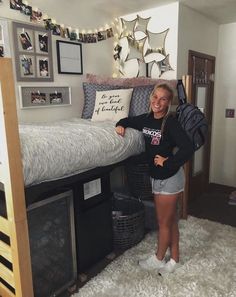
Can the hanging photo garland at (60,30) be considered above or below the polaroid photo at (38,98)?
above

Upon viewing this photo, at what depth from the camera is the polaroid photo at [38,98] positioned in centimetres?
228

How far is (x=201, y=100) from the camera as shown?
327 cm

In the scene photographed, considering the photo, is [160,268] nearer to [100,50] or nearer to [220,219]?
[220,219]

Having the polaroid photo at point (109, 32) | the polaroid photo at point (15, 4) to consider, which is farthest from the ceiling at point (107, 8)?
the polaroid photo at point (15, 4)

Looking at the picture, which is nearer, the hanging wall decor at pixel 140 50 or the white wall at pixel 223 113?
the hanging wall decor at pixel 140 50

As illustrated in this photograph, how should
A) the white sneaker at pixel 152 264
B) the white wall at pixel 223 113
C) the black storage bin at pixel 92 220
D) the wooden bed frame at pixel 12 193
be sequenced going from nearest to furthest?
the wooden bed frame at pixel 12 193, the black storage bin at pixel 92 220, the white sneaker at pixel 152 264, the white wall at pixel 223 113

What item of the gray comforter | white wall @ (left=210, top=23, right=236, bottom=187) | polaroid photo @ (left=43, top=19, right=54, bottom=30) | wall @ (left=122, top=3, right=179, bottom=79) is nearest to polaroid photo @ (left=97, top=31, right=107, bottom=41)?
wall @ (left=122, top=3, right=179, bottom=79)

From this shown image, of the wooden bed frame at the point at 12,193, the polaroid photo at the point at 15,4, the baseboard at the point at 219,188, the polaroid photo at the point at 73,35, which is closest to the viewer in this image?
the wooden bed frame at the point at 12,193

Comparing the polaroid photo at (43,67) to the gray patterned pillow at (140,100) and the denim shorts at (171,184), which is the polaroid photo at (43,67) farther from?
the denim shorts at (171,184)

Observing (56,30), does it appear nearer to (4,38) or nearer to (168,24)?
(4,38)

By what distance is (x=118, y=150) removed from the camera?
6.00ft

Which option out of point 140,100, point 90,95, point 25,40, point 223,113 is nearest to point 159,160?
point 140,100

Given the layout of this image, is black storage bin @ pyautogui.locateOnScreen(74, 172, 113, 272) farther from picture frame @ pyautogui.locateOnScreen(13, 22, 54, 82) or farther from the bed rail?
picture frame @ pyautogui.locateOnScreen(13, 22, 54, 82)

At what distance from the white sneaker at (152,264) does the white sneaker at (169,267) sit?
0.03 m
